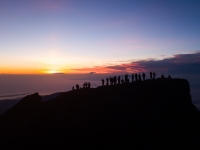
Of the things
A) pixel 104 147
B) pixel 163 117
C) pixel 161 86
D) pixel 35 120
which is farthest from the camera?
pixel 161 86

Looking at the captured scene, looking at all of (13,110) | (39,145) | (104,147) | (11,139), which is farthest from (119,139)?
(13,110)

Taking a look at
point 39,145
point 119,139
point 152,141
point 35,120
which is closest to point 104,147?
point 119,139

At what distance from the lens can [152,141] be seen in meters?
22.8

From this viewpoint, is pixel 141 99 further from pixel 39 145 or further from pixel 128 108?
pixel 39 145

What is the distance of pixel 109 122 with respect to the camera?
80.4 ft

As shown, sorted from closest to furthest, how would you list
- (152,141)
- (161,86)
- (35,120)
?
(152,141) < (35,120) < (161,86)

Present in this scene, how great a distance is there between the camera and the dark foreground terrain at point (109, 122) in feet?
72.4

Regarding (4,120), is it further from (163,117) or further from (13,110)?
(163,117)

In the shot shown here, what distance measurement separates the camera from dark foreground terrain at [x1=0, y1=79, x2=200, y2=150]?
22.1 meters

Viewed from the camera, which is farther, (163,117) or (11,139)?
(163,117)

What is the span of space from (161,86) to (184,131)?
11.1 meters

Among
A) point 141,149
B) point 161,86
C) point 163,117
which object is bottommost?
point 141,149

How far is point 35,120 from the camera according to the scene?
26172 millimetres

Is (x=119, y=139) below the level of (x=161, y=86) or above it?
below
